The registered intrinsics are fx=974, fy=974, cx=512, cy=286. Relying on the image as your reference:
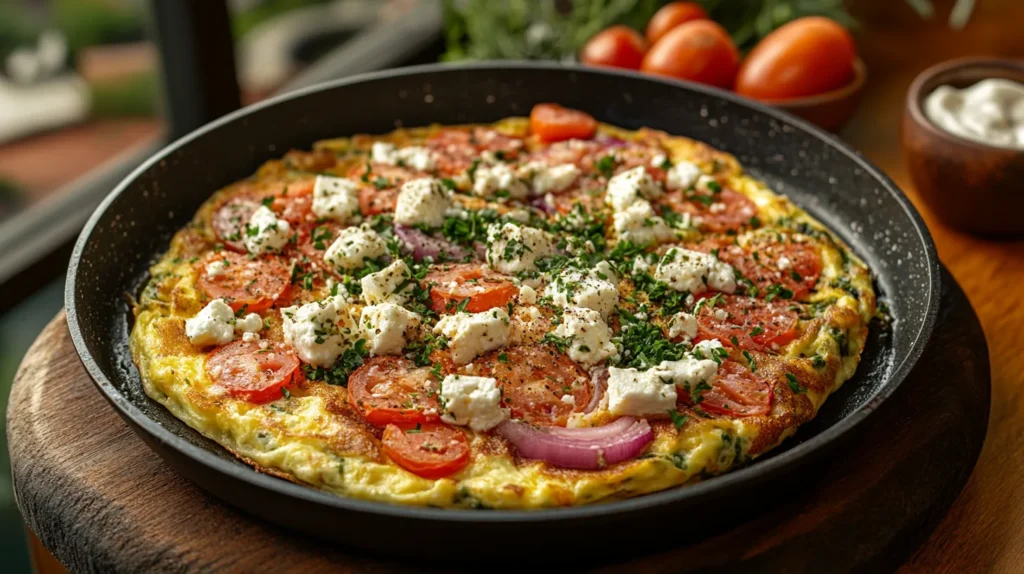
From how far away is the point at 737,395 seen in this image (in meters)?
2.78

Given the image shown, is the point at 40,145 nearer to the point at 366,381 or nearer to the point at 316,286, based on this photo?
the point at 316,286

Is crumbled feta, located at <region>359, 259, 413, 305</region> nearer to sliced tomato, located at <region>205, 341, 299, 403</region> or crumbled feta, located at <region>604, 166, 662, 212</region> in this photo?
sliced tomato, located at <region>205, 341, 299, 403</region>

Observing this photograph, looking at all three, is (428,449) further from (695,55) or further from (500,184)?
(695,55)

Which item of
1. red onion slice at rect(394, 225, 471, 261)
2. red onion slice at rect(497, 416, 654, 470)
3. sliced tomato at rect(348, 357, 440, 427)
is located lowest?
red onion slice at rect(497, 416, 654, 470)

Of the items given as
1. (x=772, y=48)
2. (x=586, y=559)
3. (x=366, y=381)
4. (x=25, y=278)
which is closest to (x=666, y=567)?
(x=586, y=559)

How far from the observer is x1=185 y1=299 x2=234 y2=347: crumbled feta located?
2.95m

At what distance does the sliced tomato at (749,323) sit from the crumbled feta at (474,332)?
2.05ft

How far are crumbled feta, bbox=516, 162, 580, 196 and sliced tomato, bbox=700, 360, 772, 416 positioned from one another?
118 cm

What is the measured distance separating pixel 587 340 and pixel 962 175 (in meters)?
1.99

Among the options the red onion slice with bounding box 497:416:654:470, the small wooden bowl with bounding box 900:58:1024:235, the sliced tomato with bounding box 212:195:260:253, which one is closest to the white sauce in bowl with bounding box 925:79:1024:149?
the small wooden bowl with bounding box 900:58:1024:235

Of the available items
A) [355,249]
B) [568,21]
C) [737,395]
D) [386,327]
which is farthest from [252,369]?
[568,21]

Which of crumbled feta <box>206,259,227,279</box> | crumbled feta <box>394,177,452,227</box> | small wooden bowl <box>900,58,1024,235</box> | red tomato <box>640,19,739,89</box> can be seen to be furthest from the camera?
→ red tomato <box>640,19,739,89</box>

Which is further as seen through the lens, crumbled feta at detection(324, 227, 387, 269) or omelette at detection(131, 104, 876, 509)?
crumbled feta at detection(324, 227, 387, 269)

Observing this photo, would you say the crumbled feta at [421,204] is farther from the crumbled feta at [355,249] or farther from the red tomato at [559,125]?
the red tomato at [559,125]
